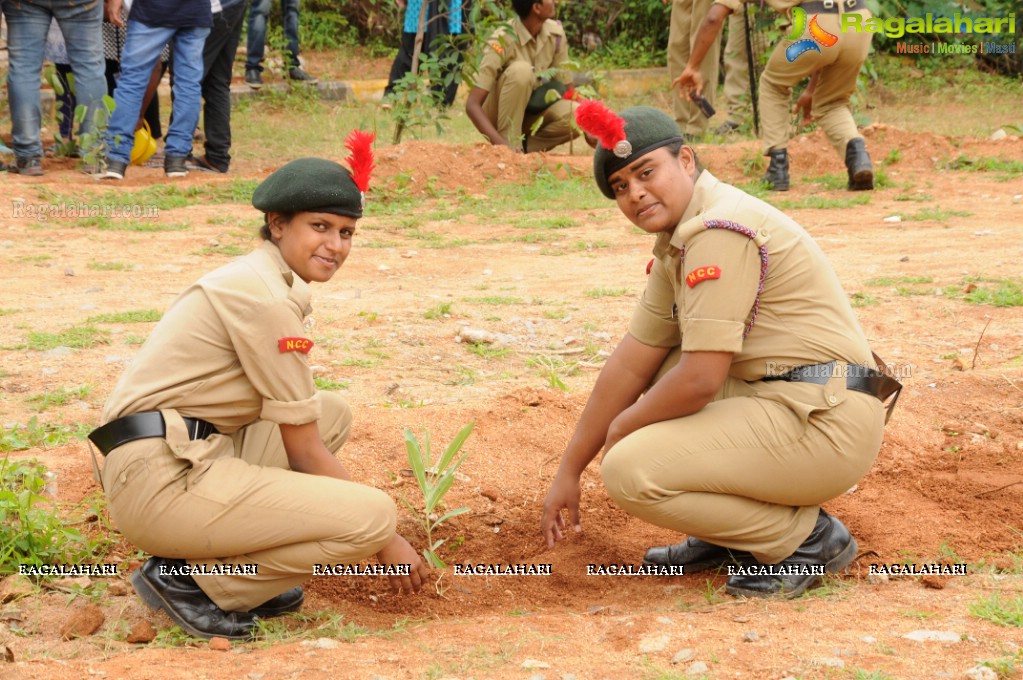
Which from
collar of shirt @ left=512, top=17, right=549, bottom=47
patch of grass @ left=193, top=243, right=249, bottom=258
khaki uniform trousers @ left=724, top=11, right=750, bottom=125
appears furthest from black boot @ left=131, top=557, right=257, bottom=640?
khaki uniform trousers @ left=724, top=11, right=750, bottom=125

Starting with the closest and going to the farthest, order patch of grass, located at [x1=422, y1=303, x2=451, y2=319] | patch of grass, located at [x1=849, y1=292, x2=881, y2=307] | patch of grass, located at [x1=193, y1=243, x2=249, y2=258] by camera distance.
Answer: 1. patch of grass, located at [x1=422, y1=303, x2=451, y2=319]
2. patch of grass, located at [x1=849, y1=292, x2=881, y2=307]
3. patch of grass, located at [x1=193, y1=243, x2=249, y2=258]

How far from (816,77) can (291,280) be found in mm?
5749

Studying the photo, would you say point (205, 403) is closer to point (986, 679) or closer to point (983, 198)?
point (986, 679)

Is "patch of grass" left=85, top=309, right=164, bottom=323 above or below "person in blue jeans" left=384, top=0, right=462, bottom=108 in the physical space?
below

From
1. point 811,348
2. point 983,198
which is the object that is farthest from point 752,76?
point 811,348

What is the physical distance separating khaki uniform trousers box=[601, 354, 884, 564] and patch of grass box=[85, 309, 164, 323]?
2.85 metres

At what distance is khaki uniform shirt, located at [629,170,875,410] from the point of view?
2711mm

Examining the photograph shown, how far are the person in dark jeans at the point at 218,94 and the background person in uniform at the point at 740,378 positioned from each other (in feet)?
19.9

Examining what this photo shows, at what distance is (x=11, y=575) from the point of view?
2.93 meters

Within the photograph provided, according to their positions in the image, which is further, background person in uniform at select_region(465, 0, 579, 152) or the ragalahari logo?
background person in uniform at select_region(465, 0, 579, 152)

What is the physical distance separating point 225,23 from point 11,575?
601 centimetres

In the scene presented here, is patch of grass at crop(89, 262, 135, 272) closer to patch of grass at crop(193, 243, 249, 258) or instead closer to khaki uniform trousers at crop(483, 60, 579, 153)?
patch of grass at crop(193, 243, 249, 258)

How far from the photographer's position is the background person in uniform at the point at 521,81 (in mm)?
8711

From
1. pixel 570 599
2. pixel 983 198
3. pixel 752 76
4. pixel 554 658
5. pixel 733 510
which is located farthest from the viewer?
pixel 752 76
